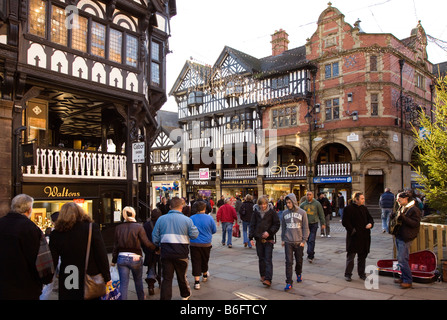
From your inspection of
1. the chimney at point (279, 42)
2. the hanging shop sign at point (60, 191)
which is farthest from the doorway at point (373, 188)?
the hanging shop sign at point (60, 191)

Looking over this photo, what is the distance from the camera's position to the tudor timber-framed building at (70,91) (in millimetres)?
9352

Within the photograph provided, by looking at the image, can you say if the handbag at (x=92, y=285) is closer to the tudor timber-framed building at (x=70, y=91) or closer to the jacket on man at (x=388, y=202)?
the tudor timber-framed building at (x=70, y=91)

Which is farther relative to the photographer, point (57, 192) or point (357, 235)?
point (57, 192)

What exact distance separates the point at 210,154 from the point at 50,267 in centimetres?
2953

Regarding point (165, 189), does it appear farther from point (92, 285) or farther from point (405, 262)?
point (92, 285)

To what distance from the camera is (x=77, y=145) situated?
19141mm

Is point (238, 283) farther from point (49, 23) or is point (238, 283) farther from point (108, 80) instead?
point (49, 23)

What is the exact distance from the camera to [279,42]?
31.9 meters

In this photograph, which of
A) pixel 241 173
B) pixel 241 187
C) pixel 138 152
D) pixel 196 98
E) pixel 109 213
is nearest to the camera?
pixel 109 213

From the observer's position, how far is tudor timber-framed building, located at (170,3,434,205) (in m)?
24.0

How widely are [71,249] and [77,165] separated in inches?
296

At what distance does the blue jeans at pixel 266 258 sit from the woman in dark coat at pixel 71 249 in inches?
138

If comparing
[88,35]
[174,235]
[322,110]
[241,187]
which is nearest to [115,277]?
[174,235]
